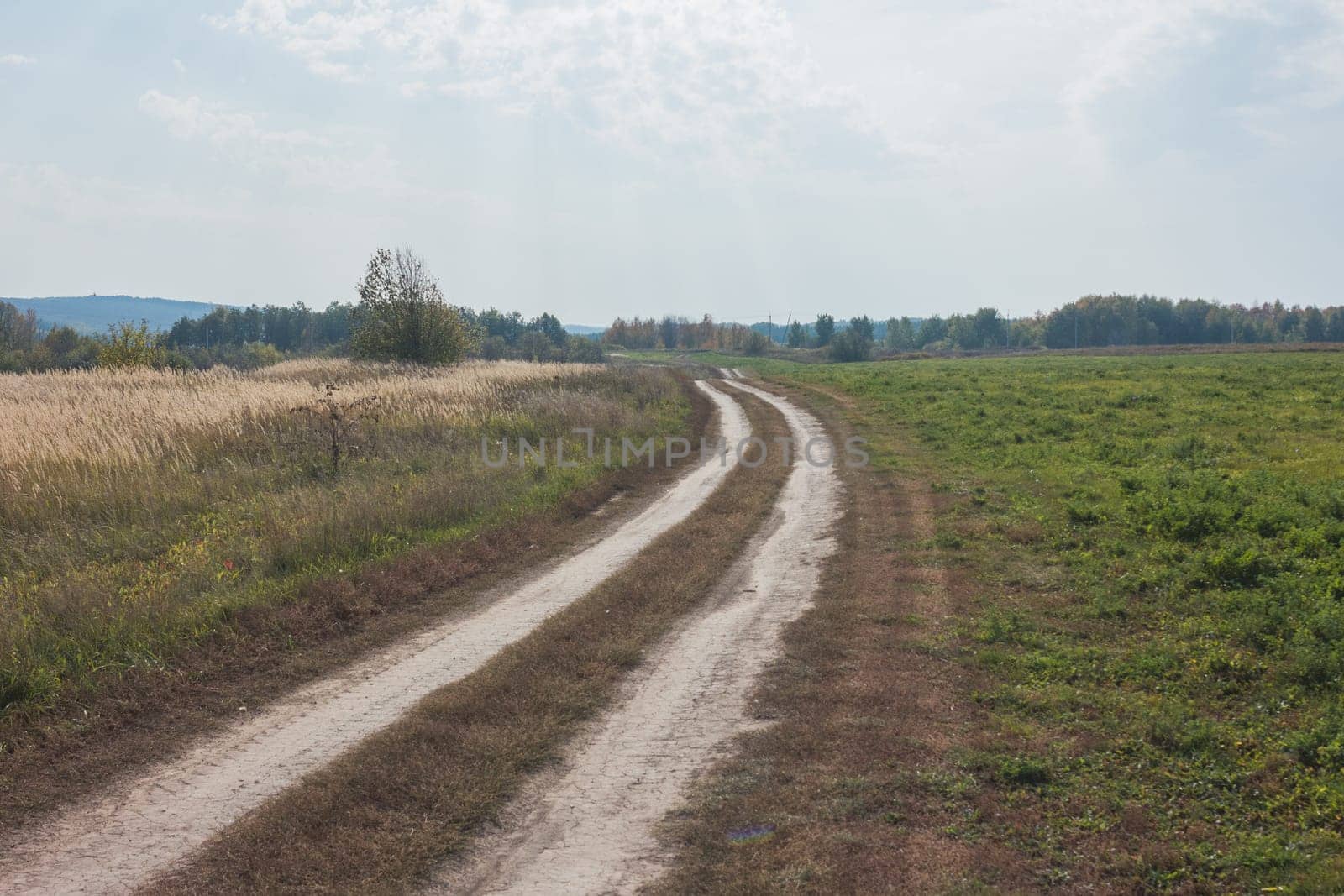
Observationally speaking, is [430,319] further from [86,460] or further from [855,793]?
[855,793]

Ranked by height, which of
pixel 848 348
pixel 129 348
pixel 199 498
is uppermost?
pixel 848 348

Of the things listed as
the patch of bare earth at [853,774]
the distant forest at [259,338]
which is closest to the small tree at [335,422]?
Answer: the patch of bare earth at [853,774]

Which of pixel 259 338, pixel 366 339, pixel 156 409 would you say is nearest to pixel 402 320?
pixel 366 339

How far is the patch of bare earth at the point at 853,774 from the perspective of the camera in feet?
16.0

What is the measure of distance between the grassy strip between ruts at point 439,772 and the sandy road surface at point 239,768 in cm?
22

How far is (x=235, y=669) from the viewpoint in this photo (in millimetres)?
8070

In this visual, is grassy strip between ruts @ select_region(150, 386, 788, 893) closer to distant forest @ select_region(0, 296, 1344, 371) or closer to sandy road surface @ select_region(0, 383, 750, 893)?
sandy road surface @ select_region(0, 383, 750, 893)

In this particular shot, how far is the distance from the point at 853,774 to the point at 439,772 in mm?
2835

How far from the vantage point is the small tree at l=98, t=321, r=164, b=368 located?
40.5m

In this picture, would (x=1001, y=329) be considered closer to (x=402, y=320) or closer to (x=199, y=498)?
(x=402, y=320)

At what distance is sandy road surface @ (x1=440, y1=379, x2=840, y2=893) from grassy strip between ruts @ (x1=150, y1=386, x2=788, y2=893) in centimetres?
26

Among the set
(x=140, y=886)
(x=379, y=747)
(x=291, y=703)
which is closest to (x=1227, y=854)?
(x=379, y=747)

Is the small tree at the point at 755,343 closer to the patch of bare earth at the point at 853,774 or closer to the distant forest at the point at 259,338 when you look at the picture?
the distant forest at the point at 259,338

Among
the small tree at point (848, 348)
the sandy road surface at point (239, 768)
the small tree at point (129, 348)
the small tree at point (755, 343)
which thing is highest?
the small tree at point (755, 343)
